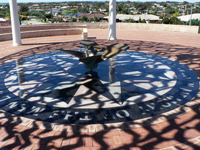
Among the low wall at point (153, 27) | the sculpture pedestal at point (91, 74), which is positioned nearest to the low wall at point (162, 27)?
the low wall at point (153, 27)

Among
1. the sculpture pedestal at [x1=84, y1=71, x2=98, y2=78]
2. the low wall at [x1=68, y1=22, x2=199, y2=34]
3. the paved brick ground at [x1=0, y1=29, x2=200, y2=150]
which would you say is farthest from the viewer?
the low wall at [x1=68, y1=22, x2=199, y2=34]

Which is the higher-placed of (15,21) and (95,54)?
(15,21)

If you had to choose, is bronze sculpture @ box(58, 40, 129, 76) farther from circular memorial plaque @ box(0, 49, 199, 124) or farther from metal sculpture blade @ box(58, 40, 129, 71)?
circular memorial plaque @ box(0, 49, 199, 124)

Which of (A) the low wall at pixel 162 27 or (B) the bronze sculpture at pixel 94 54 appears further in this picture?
(A) the low wall at pixel 162 27

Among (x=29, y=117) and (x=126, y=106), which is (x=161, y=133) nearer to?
(x=126, y=106)

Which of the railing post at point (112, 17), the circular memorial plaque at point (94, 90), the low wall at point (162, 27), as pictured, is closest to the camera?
the circular memorial plaque at point (94, 90)

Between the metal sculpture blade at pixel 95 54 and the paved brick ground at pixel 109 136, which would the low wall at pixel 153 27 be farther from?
the paved brick ground at pixel 109 136

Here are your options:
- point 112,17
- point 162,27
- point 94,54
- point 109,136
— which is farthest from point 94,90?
point 162,27

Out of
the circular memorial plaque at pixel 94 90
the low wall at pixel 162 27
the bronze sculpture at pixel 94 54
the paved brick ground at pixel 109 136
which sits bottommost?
the paved brick ground at pixel 109 136

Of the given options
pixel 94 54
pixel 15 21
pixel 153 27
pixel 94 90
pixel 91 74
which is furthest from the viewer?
pixel 153 27

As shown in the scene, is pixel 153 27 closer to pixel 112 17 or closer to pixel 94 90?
pixel 112 17

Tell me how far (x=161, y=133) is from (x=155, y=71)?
604 centimetres

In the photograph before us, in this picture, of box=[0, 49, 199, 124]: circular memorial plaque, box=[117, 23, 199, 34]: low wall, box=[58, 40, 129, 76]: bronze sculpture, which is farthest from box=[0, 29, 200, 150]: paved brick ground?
box=[117, 23, 199, 34]: low wall

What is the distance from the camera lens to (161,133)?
6.17m
